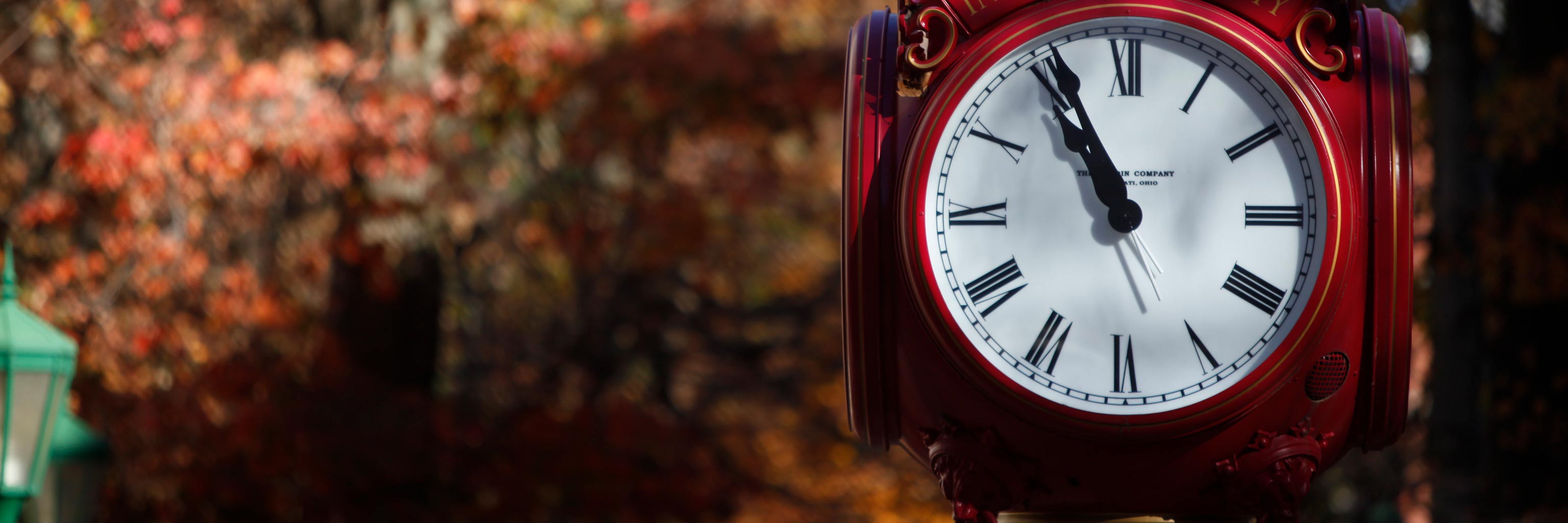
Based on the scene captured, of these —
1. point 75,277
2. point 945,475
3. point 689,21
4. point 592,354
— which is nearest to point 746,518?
point 592,354

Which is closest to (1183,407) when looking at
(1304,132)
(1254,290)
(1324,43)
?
(1254,290)

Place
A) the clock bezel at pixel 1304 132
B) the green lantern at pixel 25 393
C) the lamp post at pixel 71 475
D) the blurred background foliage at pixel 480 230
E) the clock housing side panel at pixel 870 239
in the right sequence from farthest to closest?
the blurred background foliage at pixel 480 230 → the lamp post at pixel 71 475 → the green lantern at pixel 25 393 → the clock housing side panel at pixel 870 239 → the clock bezel at pixel 1304 132

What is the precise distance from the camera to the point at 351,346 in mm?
9133

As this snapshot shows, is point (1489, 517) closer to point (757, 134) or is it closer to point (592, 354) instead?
point (757, 134)

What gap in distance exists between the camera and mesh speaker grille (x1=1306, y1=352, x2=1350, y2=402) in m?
2.18

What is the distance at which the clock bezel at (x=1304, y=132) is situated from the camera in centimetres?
215

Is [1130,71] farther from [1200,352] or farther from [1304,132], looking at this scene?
[1200,352]

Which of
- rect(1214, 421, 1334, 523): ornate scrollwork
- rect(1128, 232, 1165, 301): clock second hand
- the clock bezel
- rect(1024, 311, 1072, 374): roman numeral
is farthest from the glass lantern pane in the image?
rect(1214, 421, 1334, 523): ornate scrollwork

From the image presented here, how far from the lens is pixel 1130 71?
2.24 m

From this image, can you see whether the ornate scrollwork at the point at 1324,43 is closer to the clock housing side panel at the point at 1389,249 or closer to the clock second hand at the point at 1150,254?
the clock housing side panel at the point at 1389,249

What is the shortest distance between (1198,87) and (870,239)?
1.74ft

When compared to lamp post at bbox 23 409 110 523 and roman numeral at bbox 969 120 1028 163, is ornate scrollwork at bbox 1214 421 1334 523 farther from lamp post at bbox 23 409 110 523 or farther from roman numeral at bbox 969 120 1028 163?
lamp post at bbox 23 409 110 523

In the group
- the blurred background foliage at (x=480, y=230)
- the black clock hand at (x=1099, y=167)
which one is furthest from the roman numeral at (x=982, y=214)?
the blurred background foliage at (x=480, y=230)

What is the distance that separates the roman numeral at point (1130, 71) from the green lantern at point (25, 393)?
2.78 metres
